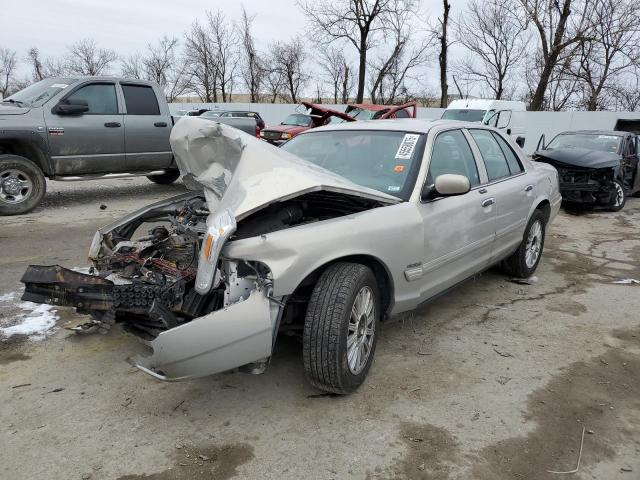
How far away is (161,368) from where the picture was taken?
2.48 meters

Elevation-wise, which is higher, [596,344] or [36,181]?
[36,181]

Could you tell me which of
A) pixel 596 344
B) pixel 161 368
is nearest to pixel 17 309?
pixel 161 368

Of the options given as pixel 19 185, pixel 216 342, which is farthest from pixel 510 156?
pixel 19 185

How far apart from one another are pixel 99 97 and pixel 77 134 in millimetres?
812

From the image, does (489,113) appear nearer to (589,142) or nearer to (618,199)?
(589,142)

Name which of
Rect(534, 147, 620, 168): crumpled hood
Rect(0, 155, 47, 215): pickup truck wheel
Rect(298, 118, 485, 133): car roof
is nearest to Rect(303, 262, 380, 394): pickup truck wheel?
Rect(298, 118, 485, 133): car roof

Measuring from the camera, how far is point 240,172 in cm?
294

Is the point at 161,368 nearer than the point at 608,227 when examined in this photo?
Yes

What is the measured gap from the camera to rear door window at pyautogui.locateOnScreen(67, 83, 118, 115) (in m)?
7.94

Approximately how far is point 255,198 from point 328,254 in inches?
19.8

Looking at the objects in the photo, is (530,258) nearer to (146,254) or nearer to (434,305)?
(434,305)

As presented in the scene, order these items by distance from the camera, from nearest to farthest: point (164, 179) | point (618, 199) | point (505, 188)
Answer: point (505, 188)
point (618, 199)
point (164, 179)

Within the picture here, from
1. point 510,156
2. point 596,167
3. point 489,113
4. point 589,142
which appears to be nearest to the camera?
point 510,156

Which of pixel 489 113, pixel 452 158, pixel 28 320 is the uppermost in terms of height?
pixel 489 113
